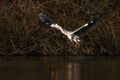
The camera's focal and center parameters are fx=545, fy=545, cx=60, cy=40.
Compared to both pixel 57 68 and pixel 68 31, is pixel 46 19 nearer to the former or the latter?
pixel 68 31

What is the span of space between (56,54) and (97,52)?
1.24m

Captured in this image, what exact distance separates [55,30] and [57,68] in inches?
116

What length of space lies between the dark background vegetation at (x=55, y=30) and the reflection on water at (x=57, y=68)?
1.97 feet

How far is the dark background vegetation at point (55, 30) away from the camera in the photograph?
1554 cm

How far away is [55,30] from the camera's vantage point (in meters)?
15.8

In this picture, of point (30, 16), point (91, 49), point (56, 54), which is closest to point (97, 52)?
point (91, 49)

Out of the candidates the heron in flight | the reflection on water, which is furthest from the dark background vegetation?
the heron in flight

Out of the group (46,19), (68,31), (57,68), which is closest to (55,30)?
(46,19)

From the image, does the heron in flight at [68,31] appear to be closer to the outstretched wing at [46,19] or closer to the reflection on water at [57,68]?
the outstretched wing at [46,19]

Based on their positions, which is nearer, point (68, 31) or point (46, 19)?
point (68, 31)

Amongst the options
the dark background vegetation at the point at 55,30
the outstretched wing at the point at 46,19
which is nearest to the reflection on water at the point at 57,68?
the dark background vegetation at the point at 55,30

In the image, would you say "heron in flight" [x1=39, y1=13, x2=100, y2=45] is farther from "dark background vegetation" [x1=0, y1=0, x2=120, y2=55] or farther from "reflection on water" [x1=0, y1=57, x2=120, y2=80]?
"dark background vegetation" [x1=0, y1=0, x2=120, y2=55]

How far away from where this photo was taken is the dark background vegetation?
15539mm

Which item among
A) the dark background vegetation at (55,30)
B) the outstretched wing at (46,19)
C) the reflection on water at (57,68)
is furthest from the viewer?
the dark background vegetation at (55,30)
